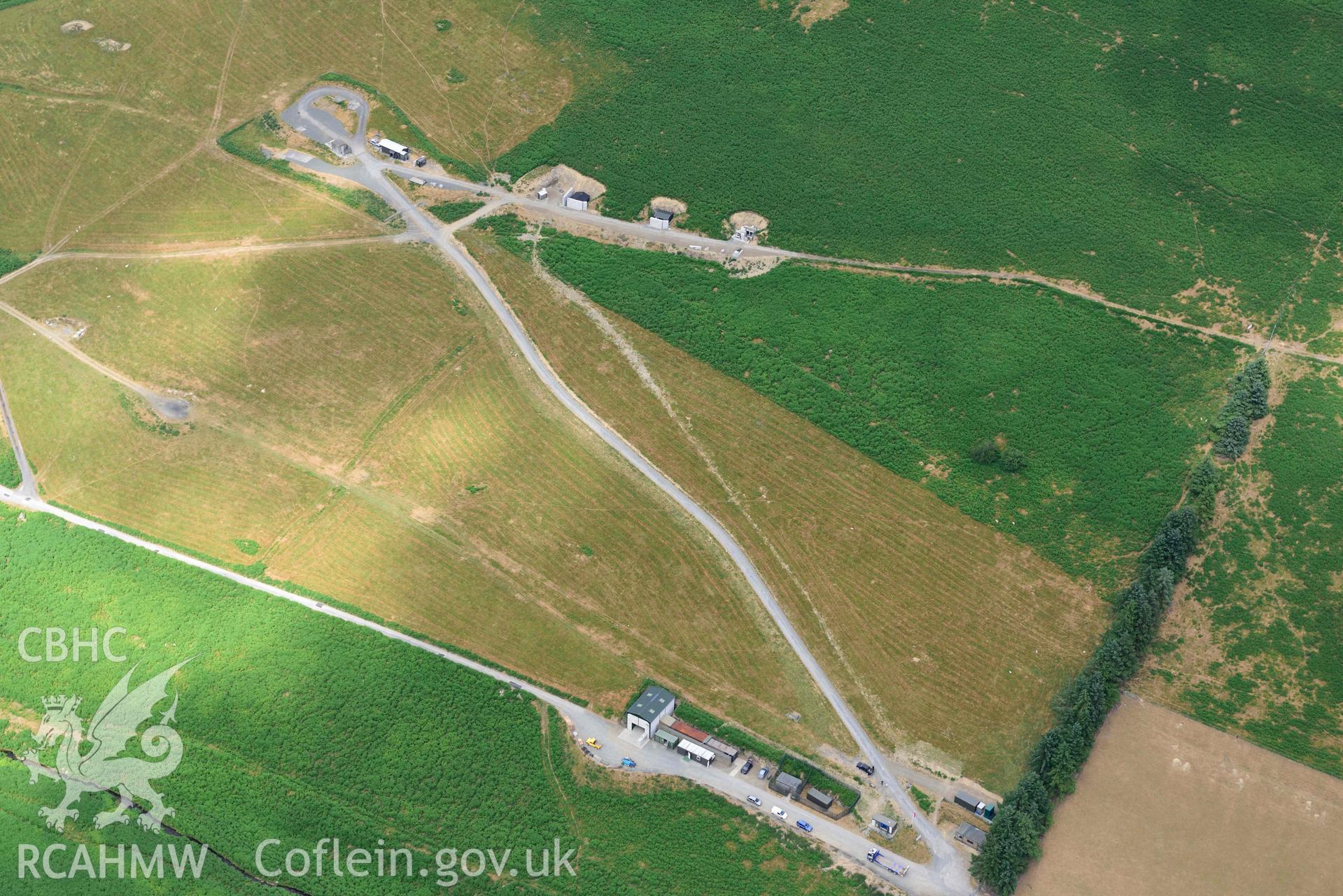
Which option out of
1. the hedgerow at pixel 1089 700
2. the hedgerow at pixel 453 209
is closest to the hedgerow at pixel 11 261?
the hedgerow at pixel 453 209

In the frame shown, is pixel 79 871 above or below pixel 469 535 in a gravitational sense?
below

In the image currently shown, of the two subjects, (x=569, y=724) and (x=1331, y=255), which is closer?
(x=569, y=724)

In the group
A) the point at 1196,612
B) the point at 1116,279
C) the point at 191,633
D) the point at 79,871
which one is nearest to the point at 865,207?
the point at 1116,279

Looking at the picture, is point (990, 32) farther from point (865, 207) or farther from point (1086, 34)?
point (865, 207)

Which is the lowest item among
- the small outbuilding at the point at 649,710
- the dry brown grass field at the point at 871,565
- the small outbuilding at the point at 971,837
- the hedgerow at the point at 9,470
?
the small outbuilding at the point at 971,837

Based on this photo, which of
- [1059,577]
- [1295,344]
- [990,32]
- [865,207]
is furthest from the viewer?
[990,32]

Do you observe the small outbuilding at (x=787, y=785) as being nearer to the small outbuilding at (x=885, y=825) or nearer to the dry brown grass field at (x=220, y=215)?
the small outbuilding at (x=885, y=825)
